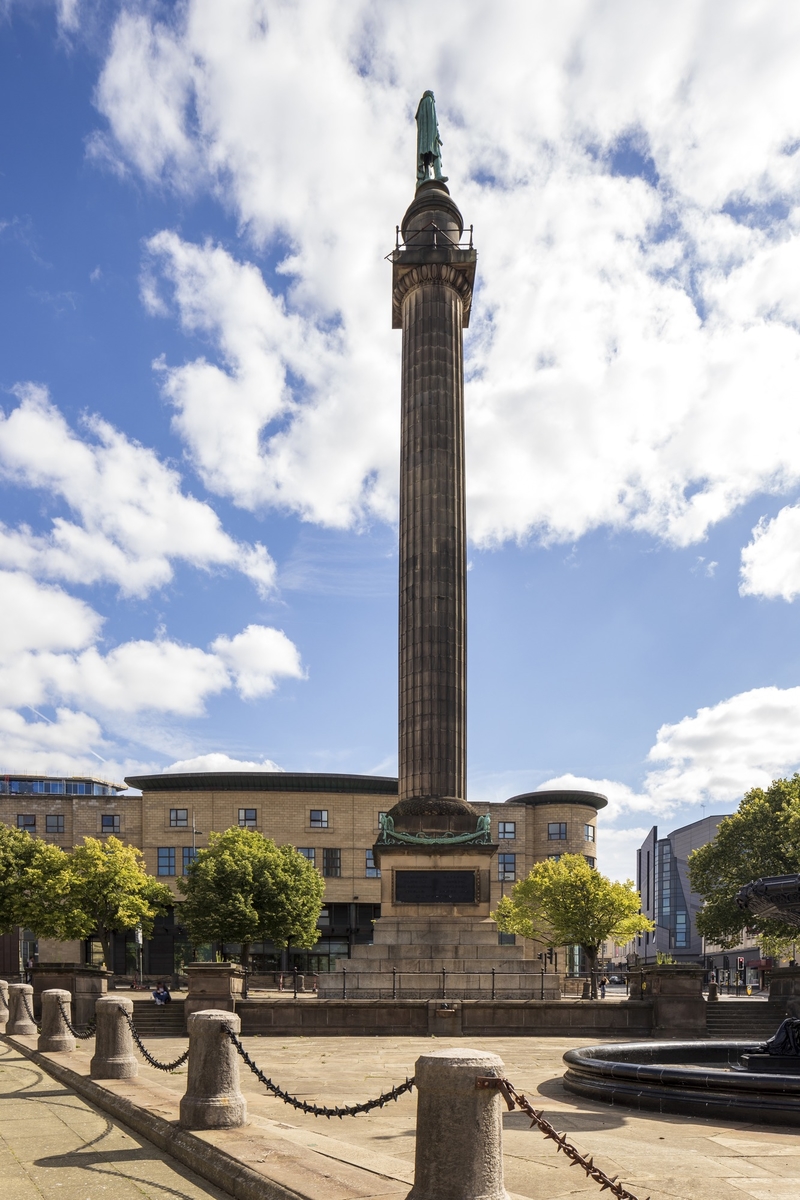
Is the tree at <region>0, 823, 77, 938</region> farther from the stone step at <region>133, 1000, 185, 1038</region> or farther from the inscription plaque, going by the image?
the stone step at <region>133, 1000, 185, 1038</region>

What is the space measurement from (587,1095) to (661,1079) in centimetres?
153

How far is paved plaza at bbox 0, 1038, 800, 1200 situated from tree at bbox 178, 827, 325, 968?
1750 inches

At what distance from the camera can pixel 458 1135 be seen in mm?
6184

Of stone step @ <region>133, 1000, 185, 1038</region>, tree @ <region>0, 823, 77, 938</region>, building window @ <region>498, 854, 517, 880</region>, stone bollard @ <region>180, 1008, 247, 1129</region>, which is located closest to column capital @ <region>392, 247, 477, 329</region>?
stone step @ <region>133, 1000, 185, 1038</region>

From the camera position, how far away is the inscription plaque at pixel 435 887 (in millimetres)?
36438

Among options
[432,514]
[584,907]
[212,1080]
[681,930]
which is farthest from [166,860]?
[681,930]

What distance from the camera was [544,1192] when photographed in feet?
27.8

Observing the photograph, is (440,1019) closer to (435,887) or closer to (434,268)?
(435,887)

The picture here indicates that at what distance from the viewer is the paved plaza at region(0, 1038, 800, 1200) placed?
330 inches

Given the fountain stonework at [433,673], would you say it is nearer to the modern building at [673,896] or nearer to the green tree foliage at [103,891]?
the green tree foliage at [103,891]

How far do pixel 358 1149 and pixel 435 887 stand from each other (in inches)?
1091

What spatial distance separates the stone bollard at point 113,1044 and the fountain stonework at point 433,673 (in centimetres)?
1838

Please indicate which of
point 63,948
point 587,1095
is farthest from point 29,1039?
point 63,948

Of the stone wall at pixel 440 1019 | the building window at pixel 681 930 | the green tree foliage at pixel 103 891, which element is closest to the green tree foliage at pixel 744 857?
the stone wall at pixel 440 1019
